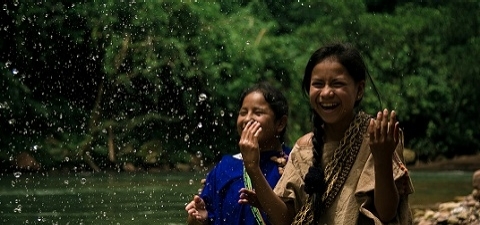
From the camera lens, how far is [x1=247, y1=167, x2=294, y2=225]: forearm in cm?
353

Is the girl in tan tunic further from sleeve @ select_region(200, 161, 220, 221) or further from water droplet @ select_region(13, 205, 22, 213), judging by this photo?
water droplet @ select_region(13, 205, 22, 213)

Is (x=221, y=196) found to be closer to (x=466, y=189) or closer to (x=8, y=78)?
(x=466, y=189)

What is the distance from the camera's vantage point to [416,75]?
26344 millimetres

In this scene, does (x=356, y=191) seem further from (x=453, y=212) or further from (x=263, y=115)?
(x=453, y=212)

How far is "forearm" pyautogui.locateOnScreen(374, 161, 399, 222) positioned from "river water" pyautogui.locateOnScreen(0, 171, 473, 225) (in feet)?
17.6

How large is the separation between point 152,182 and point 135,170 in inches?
158

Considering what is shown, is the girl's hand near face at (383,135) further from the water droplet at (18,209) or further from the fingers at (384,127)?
the water droplet at (18,209)

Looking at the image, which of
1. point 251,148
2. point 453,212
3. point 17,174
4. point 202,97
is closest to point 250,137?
point 251,148

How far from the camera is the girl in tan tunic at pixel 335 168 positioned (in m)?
3.42

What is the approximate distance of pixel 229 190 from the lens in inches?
181

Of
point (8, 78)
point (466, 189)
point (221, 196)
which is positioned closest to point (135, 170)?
point (8, 78)

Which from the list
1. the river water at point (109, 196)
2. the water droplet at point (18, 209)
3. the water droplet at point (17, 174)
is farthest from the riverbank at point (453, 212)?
the water droplet at point (17, 174)

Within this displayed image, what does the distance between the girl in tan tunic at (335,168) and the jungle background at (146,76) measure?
52.7 ft

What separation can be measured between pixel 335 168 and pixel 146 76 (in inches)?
712
